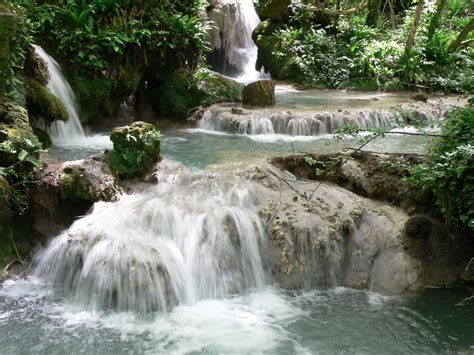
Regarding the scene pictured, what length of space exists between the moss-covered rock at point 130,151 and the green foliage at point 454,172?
383 cm

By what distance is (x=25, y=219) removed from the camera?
6520mm

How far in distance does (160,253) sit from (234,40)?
1547cm

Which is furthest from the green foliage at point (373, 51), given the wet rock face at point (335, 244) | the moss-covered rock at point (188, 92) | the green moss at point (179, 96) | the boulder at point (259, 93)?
the wet rock face at point (335, 244)

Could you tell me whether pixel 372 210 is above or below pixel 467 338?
above

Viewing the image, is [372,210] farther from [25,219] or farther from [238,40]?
[238,40]

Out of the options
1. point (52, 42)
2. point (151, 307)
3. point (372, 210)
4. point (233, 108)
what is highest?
point (52, 42)

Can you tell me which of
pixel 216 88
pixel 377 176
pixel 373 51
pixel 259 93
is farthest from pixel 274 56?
pixel 377 176

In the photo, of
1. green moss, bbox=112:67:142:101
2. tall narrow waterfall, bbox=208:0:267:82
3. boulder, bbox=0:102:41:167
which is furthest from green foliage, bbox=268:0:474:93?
boulder, bbox=0:102:41:167

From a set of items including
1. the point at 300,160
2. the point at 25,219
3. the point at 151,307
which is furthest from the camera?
the point at 300,160

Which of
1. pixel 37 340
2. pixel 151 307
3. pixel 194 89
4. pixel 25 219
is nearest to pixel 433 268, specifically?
pixel 151 307

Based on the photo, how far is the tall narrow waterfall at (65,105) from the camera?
940 cm

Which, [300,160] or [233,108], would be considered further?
[233,108]

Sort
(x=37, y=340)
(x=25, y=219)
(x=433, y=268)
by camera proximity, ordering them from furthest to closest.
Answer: (x=25, y=219) → (x=433, y=268) → (x=37, y=340)

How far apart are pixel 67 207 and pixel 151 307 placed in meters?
2.18
